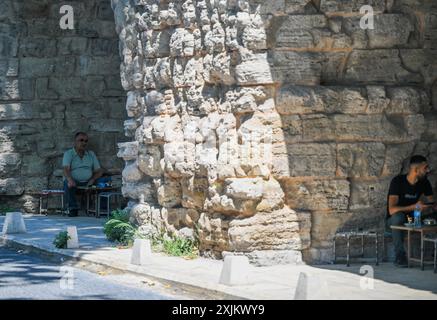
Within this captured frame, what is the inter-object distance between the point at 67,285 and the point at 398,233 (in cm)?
388

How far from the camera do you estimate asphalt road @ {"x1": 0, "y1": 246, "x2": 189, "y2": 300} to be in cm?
1123

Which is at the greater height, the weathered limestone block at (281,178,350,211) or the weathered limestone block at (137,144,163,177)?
the weathered limestone block at (137,144,163,177)

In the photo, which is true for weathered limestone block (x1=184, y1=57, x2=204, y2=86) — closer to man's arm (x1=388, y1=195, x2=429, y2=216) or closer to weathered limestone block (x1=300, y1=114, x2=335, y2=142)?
weathered limestone block (x1=300, y1=114, x2=335, y2=142)

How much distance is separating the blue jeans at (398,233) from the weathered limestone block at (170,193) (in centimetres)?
282

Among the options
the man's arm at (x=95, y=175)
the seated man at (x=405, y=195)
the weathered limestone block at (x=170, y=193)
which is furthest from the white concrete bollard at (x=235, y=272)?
the man's arm at (x=95, y=175)

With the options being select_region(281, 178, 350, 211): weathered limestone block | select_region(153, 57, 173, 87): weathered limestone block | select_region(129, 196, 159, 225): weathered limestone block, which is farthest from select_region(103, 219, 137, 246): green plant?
select_region(281, 178, 350, 211): weathered limestone block

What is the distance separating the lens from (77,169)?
782 inches

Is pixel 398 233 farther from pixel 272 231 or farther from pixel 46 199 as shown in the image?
pixel 46 199

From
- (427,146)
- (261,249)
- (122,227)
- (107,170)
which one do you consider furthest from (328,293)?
(107,170)

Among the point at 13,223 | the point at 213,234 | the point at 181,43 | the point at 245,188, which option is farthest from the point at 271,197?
the point at 13,223

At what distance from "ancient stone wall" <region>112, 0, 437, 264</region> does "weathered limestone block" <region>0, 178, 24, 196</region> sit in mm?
6832

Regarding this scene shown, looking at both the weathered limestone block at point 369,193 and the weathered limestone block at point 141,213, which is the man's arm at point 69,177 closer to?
the weathered limestone block at point 141,213

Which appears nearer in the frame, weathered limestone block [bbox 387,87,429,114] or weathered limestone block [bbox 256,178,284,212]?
weathered limestone block [bbox 256,178,284,212]

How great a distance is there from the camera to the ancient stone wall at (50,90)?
A: 20219 mm
